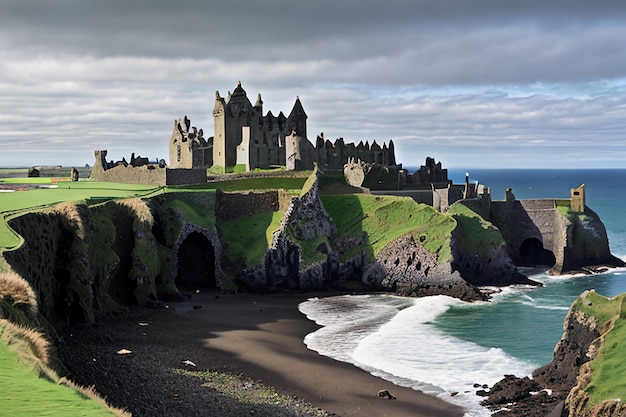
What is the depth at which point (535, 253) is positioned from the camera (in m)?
82.2

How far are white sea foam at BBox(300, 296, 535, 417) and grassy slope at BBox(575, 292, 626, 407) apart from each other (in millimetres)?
6685

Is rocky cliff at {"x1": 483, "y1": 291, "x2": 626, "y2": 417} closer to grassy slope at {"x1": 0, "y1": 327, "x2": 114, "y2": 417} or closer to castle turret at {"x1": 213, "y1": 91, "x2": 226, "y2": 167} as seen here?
grassy slope at {"x1": 0, "y1": 327, "x2": 114, "y2": 417}

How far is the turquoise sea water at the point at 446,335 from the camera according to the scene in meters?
36.9

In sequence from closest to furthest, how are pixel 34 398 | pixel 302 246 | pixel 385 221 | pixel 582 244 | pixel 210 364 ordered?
pixel 34 398 < pixel 210 364 < pixel 302 246 < pixel 385 221 < pixel 582 244

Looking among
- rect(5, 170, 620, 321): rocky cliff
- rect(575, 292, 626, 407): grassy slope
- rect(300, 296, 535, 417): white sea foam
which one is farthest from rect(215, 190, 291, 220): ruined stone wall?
rect(575, 292, 626, 407): grassy slope

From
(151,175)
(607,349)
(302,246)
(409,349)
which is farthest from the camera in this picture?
(151,175)

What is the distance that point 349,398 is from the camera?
32.8 meters

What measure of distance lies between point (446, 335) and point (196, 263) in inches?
1021

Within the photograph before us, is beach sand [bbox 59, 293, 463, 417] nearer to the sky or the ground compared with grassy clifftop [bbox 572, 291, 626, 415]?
nearer to the ground

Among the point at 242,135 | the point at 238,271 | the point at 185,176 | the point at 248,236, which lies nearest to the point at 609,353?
the point at 238,271

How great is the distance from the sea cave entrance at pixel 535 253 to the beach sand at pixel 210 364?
4044cm

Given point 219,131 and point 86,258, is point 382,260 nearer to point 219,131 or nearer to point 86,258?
point 86,258

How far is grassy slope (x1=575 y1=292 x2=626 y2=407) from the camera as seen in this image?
77.4ft

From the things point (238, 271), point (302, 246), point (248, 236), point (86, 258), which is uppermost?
point (86, 258)
